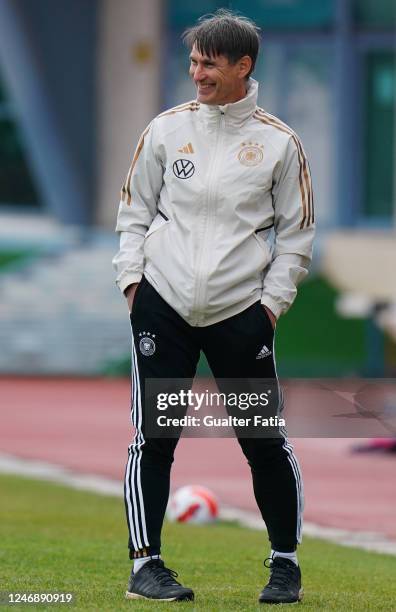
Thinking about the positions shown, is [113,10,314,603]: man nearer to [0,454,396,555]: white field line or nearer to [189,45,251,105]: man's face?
[189,45,251,105]: man's face

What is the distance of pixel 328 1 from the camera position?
88.8ft

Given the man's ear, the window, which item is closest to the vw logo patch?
the man's ear

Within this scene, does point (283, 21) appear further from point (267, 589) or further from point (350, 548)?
point (267, 589)

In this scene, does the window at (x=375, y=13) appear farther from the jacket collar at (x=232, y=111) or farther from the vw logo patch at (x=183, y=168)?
the vw logo patch at (x=183, y=168)

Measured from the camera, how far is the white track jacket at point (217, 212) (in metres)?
5.82

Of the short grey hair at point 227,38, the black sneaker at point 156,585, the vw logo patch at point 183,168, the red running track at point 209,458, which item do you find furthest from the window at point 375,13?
the black sneaker at point 156,585

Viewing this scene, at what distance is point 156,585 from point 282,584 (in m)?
0.48

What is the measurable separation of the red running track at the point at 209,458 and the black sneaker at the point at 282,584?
150 inches

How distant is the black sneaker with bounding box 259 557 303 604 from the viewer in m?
5.87

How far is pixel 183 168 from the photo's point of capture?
588 cm

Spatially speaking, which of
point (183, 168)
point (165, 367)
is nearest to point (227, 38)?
point (183, 168)

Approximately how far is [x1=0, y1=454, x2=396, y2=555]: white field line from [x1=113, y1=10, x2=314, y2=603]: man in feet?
10.4

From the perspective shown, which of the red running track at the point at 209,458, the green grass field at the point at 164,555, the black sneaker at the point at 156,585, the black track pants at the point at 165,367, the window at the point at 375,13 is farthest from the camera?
the window at the point at 375,13

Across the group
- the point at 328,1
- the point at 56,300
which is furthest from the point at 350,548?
the point at 328,1
